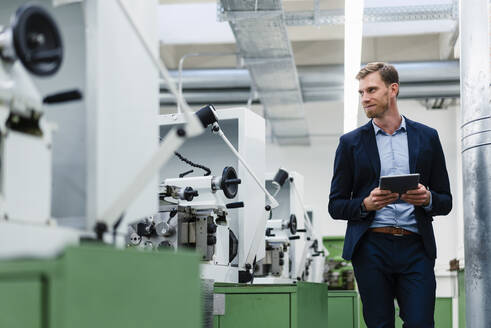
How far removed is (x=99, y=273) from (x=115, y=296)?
63 millimetres

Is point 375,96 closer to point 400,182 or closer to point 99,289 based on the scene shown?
point 400,182

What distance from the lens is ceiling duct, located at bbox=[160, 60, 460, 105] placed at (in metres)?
6.94

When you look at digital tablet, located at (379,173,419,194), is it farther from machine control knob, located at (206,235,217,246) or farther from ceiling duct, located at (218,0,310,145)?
ceiling duct, located at (218,0,310,145)

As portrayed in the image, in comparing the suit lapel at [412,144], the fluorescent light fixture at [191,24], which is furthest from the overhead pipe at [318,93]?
the suit lapel at [412,144]

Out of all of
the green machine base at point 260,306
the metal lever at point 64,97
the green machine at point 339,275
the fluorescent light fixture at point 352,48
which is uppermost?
the fluorescent light fixture at point 352,48

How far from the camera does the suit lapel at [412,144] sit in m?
2.43

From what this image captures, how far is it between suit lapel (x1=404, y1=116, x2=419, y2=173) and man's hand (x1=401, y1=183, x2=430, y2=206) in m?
0.15

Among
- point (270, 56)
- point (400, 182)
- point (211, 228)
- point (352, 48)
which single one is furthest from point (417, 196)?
point (270, 56)

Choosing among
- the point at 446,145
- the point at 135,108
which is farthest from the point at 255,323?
the point at 446,145

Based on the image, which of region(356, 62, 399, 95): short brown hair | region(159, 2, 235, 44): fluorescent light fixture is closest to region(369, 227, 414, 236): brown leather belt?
region(356, 62, 399, 95): short brown hair

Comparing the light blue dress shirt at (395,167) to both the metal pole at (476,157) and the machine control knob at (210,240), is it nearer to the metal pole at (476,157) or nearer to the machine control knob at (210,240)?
the metal pole at (476,157)

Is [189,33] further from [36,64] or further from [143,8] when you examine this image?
[36,64]

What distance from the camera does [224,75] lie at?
23.6 feet

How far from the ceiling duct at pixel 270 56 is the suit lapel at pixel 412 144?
2.47 metres
